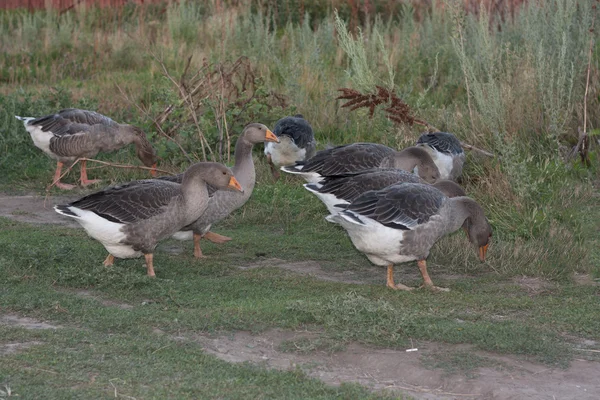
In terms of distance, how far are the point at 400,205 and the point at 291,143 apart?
11.5ft

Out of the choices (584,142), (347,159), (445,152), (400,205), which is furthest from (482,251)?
(584,142)

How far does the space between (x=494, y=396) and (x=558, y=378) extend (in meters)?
0.58

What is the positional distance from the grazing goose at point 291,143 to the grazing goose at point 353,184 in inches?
87.7

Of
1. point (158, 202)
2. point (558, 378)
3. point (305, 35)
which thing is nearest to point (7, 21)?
point (305, 35)

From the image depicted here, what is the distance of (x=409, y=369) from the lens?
557 centimetres

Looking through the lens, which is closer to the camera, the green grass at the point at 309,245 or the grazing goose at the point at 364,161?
the green grass at the point at 309,245

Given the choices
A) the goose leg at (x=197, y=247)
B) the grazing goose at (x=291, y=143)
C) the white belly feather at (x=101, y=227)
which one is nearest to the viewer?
the white belly feather at (x=101, y=227)

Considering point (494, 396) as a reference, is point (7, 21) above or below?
below

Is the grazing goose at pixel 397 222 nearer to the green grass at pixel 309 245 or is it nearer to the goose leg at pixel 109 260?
the green grass at pixel 309 245

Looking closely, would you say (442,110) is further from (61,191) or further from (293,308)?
(293,308)

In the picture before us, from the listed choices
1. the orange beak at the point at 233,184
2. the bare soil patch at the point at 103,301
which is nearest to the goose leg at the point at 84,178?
the orange beak at the point at 233,184

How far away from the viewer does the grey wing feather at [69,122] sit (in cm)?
1170

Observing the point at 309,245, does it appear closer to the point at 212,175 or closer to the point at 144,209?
the point at 212,175

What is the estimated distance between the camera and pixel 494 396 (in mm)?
5195
